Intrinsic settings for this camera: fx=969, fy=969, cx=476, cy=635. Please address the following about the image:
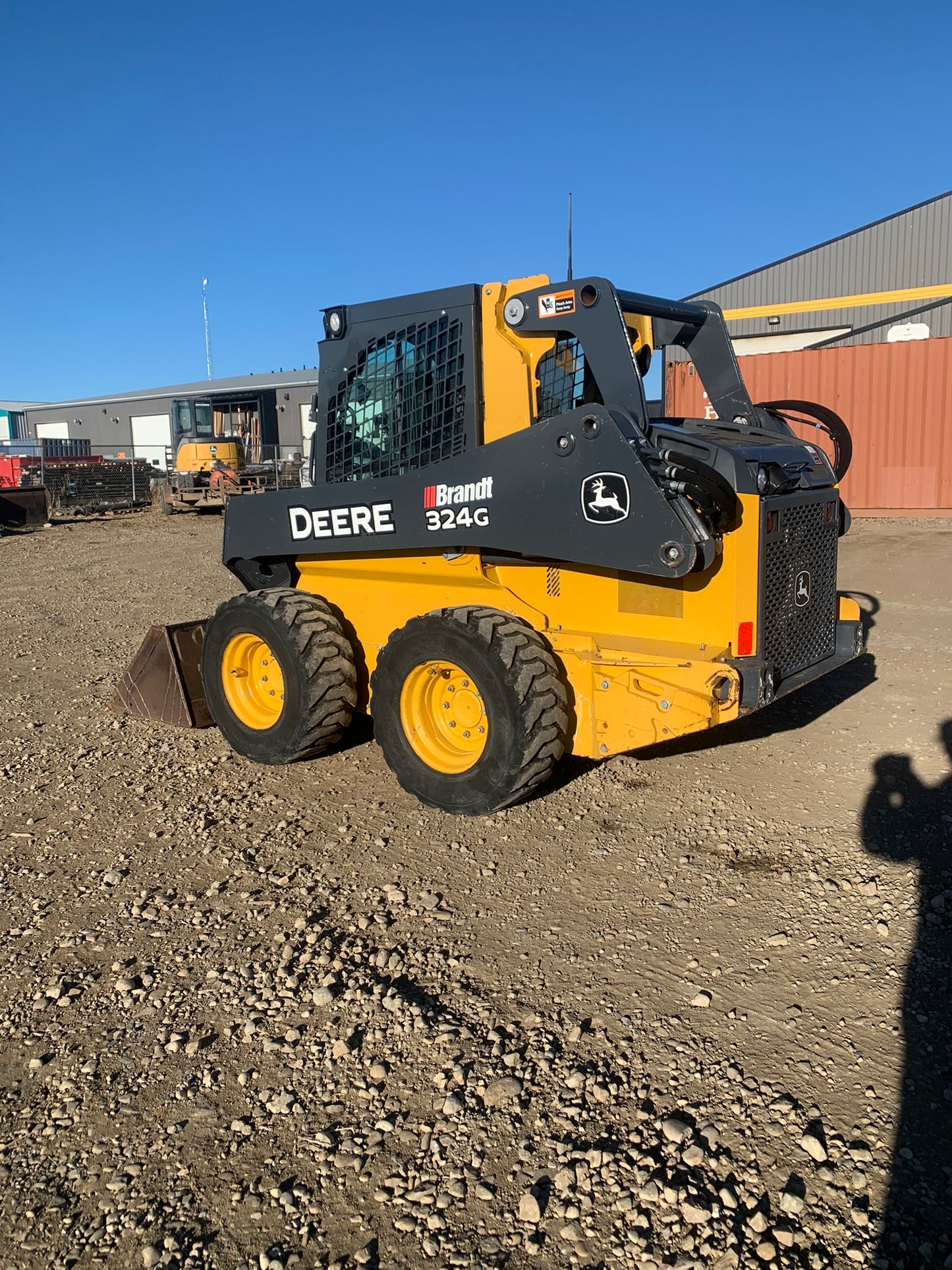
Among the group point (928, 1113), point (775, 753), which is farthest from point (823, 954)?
point (775, 753)

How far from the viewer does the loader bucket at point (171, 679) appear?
21.4ft

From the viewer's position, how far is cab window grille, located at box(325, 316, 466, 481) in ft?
17.0

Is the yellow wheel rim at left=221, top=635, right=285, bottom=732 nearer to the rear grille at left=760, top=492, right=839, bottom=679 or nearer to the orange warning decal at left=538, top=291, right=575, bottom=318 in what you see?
the orange warning decal at left=538, top=291, right=575, bottom=318

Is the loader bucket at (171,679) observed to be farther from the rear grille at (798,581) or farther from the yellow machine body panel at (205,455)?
the yellow machine body panel at (205,455)

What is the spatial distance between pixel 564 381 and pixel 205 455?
23.8 m

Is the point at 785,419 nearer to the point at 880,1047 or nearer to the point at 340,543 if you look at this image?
the point at 340,543

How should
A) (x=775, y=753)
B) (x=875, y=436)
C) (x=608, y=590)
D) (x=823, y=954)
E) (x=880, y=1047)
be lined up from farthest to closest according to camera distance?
(x=875, y=436) → (x=775, y=753) → (x=608, y=590) → (x=823, y=954) → (x=880, y=1047)

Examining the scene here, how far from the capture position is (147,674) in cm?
671

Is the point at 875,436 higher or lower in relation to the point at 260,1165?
higher

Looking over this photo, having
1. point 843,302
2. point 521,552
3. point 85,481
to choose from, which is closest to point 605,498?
Result: point 521,552

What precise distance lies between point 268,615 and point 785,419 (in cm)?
344

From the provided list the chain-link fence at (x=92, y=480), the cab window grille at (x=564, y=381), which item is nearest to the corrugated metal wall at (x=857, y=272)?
the chain-link fence at (x=92, y=480)

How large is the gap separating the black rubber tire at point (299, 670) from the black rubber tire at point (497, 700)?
68 cm

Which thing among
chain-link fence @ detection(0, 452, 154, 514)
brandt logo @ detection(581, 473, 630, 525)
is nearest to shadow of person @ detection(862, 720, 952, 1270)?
brandt logo @ detection(581, 473, 630, 525)
